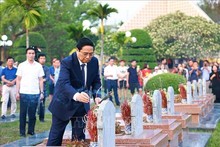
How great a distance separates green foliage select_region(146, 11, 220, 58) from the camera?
44812mm

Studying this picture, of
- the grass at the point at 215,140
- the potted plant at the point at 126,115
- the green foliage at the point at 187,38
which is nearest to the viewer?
the potted plant at the point at 126,115

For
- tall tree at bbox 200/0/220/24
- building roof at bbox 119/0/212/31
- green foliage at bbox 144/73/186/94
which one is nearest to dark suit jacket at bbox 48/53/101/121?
green foliage at bbox 144/73/186/94

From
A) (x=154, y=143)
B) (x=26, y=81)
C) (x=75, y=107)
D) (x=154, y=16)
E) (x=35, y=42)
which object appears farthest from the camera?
(x=154, y=16)

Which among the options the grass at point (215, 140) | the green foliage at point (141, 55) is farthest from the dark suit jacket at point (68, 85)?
the green foliage at point (141, 55)

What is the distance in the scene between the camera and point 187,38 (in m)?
44.8

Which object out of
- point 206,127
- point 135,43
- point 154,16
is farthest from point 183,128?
point 154,16

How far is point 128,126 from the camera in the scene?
24.1 ft

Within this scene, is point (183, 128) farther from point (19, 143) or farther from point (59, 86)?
point (59, 86)

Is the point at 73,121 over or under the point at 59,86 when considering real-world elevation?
under

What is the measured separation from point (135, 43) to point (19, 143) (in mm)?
32086

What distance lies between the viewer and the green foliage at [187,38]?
4481cm

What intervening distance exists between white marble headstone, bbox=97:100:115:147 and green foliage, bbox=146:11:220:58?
3933 centimetres

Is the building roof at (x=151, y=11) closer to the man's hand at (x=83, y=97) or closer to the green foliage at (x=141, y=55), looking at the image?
the green foliage at (x=141, y=55)

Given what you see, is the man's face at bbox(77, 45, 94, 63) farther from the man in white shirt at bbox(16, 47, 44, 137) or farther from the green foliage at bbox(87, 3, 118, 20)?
the green foliage at bbox(87, 3, 118, 20)
